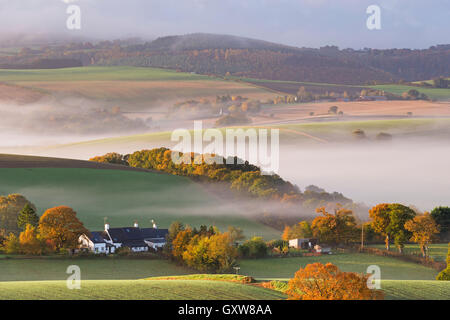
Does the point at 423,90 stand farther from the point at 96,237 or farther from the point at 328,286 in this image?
the point at 328,286

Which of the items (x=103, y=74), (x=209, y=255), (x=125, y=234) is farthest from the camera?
(x=103, y=74)

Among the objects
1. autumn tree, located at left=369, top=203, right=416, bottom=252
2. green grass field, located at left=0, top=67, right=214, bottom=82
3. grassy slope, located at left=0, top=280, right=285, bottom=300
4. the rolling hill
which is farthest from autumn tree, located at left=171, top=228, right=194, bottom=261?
green grass field, located at left=0, top=67, right=214, bottom=82

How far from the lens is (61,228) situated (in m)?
51.2

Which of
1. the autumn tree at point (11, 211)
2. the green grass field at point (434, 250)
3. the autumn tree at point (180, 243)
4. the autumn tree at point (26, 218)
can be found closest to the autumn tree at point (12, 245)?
the autumn tree at point (11, 211)

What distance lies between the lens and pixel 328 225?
57.3 metres

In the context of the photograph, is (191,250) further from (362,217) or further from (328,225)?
(362,217)

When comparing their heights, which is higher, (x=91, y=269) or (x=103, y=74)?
(x=103, y=74)

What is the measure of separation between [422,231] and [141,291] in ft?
100

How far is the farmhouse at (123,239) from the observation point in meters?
51.7

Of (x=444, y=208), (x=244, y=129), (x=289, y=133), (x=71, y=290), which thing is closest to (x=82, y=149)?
(x=244, y=129)

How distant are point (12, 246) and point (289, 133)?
43.1 metres

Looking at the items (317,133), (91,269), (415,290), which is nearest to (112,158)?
(317,133)

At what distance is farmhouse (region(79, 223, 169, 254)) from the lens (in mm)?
51688

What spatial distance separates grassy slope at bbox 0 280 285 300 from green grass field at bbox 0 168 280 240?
876 inches
